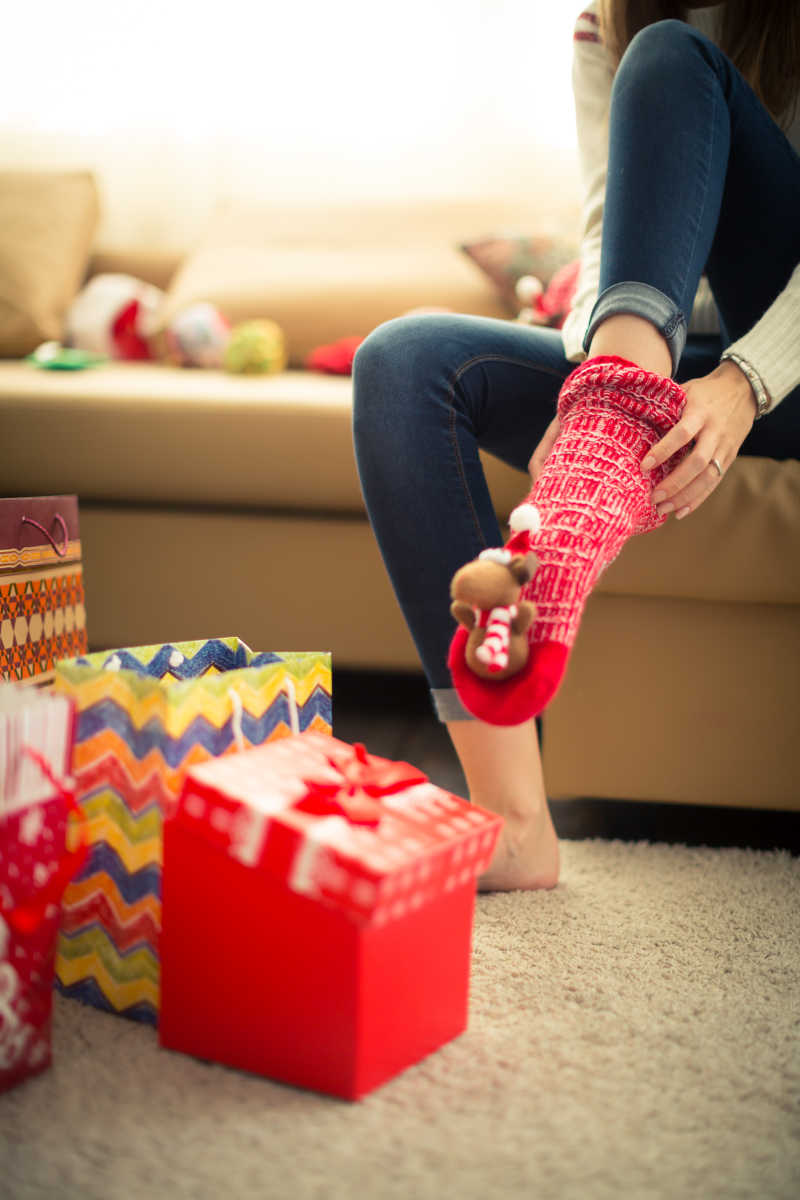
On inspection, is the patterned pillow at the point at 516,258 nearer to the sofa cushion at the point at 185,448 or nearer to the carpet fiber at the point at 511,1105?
the sofa cushion at the point at 185,448

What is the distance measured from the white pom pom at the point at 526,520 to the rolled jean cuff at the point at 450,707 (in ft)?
0.74

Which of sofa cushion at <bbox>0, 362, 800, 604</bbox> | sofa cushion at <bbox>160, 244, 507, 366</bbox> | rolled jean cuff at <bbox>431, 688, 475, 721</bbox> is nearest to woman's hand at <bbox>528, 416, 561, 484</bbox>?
rolled jean cuff at <bbox>431, 688, 475, 721</bbox>

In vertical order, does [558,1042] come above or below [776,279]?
below

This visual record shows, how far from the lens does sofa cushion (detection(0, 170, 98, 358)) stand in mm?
1748

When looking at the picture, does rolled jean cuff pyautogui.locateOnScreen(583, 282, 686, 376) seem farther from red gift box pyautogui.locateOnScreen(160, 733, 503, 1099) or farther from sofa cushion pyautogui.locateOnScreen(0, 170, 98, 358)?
sofa cushion pyautogui.locateOnScreen(0, 170, 98, 358)

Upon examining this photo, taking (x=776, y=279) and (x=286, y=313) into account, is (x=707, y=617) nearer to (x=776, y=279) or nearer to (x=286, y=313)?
(x=776, y=279)

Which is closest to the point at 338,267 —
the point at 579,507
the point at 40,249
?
the point at 40,249

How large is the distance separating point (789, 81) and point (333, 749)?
80 centimetres

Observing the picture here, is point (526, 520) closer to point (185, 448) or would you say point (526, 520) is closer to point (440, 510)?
point (440, 510)

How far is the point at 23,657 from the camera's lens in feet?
2.99

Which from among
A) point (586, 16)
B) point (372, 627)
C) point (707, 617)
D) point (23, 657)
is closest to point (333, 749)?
point (23, 657)

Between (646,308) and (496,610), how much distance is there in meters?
0.28

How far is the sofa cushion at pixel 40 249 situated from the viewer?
175cm

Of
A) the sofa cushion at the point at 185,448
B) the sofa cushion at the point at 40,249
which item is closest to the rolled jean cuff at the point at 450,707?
the sofa cushion at the point at 185,448
